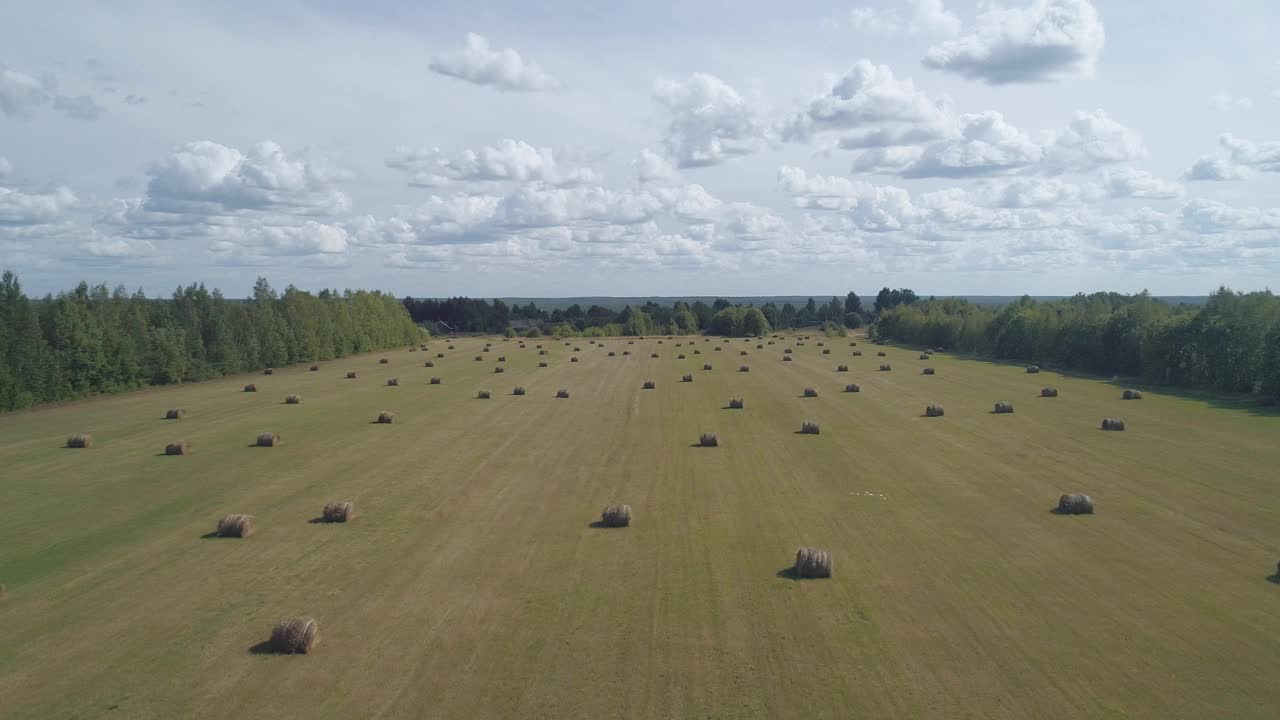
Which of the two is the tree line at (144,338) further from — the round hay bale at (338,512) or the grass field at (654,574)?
the round hay bale at (338,512)

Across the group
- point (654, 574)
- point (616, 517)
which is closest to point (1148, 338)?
point (616, 517)

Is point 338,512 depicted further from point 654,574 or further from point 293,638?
point 654,574

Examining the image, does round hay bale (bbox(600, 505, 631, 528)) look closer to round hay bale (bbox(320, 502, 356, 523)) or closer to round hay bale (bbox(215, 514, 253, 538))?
round hay bale (bbox(320, 502, 356, 523))

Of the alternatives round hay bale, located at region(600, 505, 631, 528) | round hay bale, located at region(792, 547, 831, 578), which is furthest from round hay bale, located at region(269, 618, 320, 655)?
round hay bale, located at region(792, 547, 831, 578)

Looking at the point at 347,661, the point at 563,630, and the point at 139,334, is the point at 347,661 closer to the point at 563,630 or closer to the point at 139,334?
the point at 563,630

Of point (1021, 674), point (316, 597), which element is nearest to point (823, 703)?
point (1021, 674)

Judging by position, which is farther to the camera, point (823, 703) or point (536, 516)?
point (536, 516)

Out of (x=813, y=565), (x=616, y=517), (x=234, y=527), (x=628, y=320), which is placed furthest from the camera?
(x=628, y=320)
